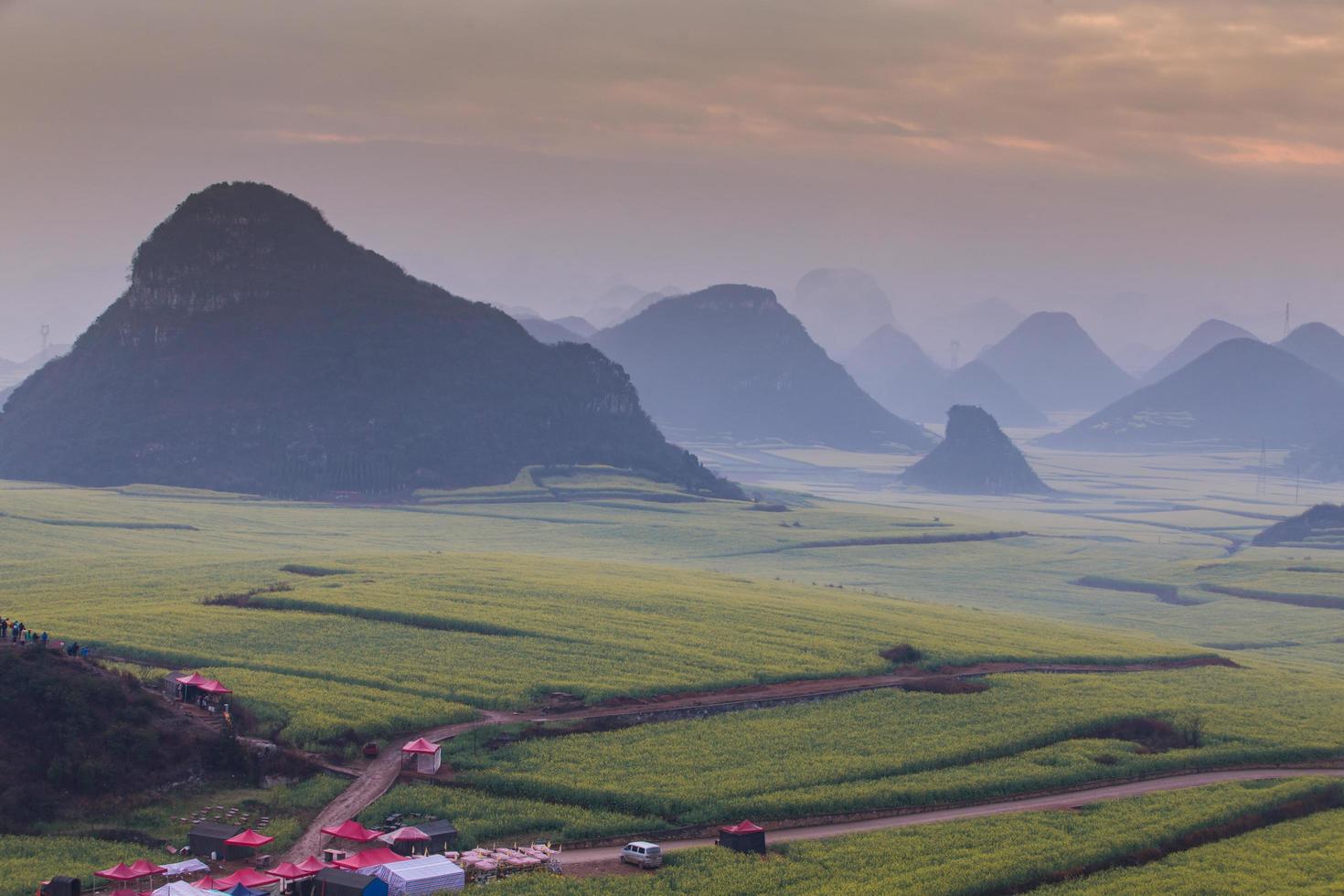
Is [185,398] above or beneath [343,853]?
above

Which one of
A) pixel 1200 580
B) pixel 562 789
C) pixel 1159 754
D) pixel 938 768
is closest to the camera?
pixel 562 789

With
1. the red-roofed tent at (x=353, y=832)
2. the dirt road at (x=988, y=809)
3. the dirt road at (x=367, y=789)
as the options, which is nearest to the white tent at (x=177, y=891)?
the dirt road at (x=367, y=789)

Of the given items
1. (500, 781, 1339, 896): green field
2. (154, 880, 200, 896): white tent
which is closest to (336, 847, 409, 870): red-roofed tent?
(500, 781, 1339, 896): green field

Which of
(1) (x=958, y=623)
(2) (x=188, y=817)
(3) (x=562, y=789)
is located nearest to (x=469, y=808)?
(3) (x=562, y=789)

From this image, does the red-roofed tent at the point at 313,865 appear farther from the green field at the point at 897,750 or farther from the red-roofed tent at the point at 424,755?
the green field at the point at 897,750

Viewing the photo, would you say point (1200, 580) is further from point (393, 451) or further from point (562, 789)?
point (562, 789)

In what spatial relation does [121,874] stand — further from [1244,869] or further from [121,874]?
[1244,869]
